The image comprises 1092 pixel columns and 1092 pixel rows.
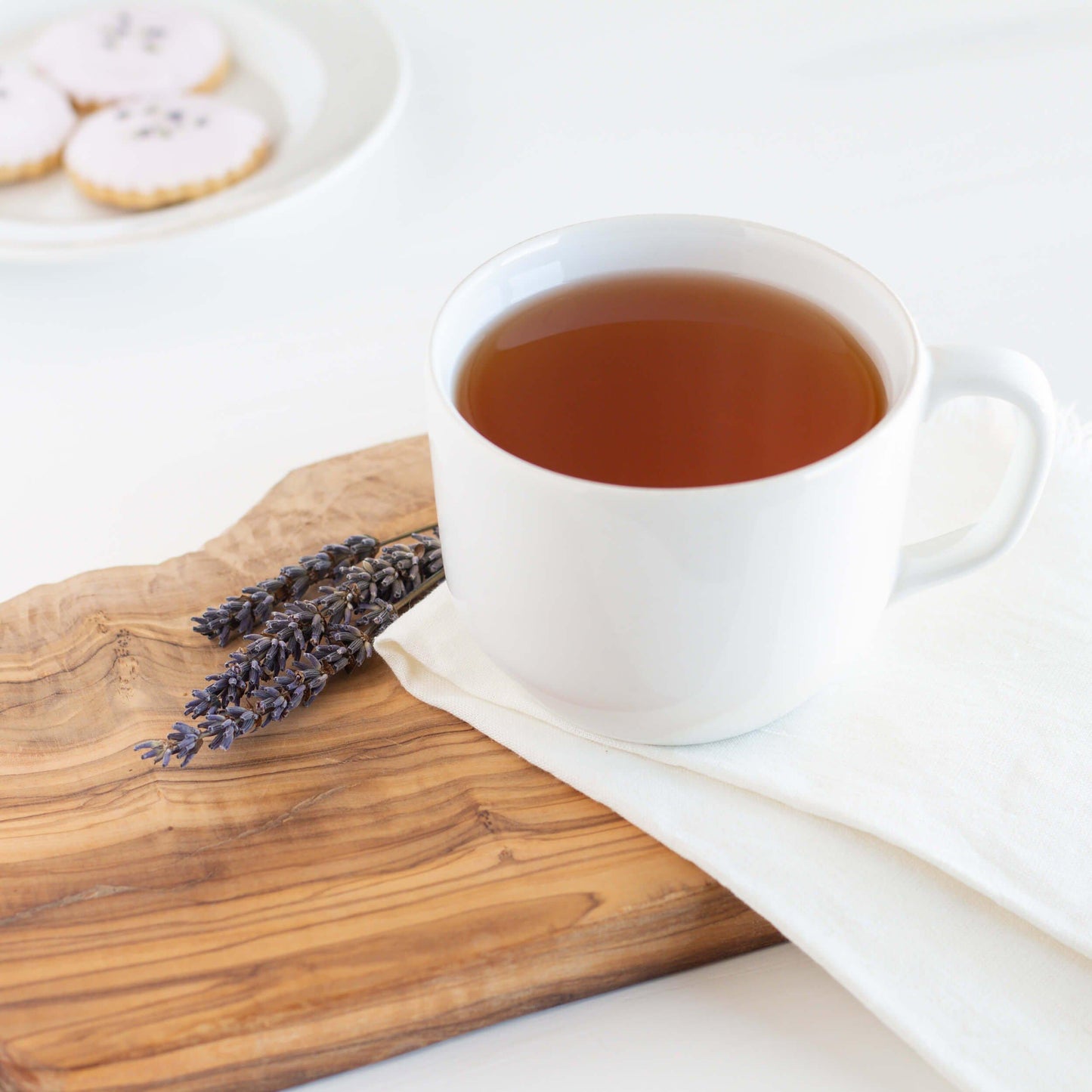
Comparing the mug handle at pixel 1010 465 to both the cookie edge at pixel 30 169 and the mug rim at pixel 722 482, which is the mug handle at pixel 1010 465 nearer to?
the mug rim at pixel 722 482

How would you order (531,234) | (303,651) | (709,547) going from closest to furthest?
(709,547) → (303,651) → (531,234)

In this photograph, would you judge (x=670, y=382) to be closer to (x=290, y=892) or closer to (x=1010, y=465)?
(x=1010, y=465)

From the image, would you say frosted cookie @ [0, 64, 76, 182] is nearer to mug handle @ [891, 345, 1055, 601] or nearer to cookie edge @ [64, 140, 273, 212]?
cookie edge @ [64, 140, 273, 212]

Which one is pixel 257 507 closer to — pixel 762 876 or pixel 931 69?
pixel 762 876

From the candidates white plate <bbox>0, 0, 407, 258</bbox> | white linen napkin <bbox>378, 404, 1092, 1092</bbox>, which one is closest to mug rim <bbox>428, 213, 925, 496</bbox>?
white linen napkin <bbox>378, 404, 1092, 1092</bbox>

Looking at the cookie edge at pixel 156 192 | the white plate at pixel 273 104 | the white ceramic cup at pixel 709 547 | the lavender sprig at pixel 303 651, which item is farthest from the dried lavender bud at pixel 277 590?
the cookie edge at pixel 156 192

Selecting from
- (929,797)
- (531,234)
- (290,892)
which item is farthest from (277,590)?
(531,234)
